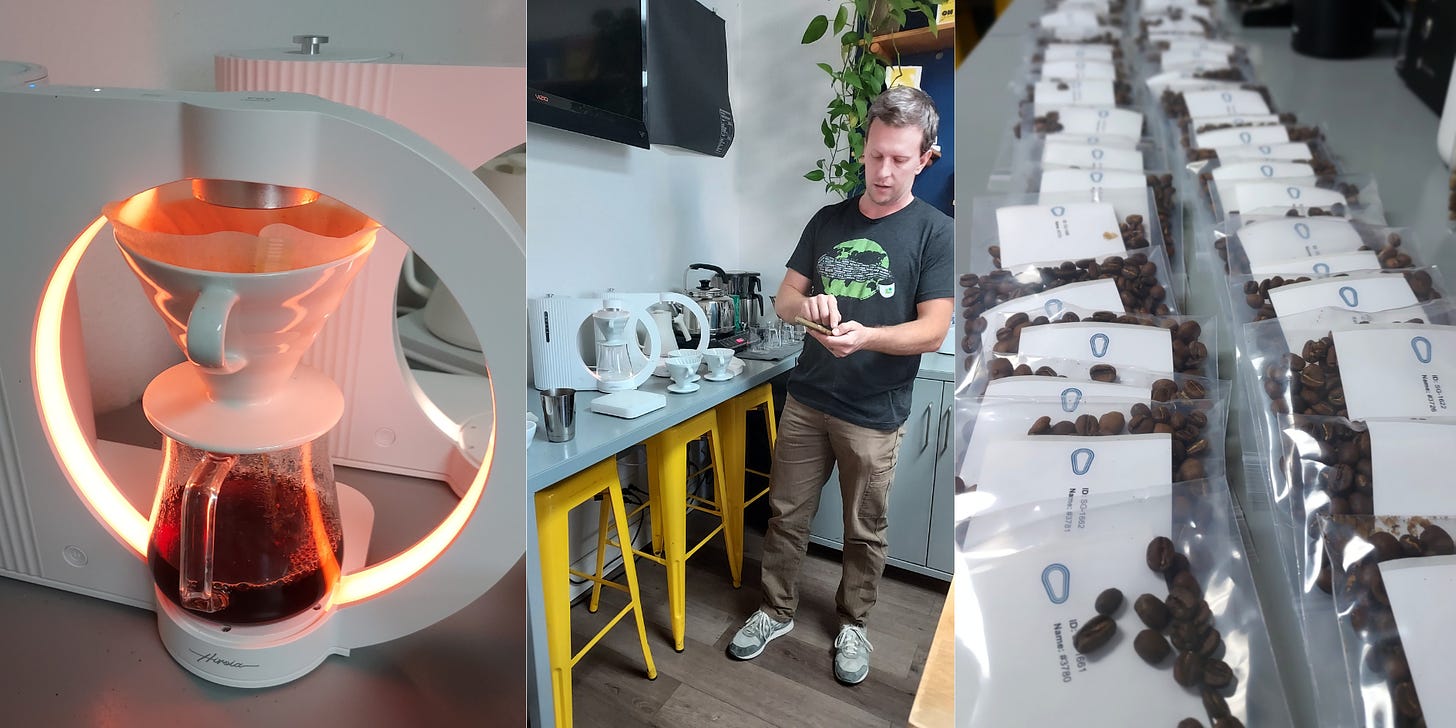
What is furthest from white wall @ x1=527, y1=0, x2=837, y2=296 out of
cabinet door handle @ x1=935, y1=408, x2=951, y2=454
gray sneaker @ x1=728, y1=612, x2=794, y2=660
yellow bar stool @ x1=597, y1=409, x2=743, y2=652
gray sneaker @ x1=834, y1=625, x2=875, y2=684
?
gray sneaker @ x1=834, y1=625, x2=875, y2=684

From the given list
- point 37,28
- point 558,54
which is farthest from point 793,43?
point 37,28

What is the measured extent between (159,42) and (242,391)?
18cm

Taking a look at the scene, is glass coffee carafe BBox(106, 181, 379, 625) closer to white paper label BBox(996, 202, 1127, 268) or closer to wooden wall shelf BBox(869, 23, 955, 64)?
white paper label BBox(996, 202, 1127, 268)

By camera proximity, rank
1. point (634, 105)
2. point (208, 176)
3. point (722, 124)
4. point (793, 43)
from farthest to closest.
Result: point (793, 43) < point (722, 124) < point (634, 105) < point (208, 176)

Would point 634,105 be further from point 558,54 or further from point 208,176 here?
point 208,176

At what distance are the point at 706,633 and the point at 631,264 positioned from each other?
0.84 metres

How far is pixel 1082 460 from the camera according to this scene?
0.26 metres

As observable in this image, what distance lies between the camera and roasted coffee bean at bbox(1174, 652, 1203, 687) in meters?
0.21

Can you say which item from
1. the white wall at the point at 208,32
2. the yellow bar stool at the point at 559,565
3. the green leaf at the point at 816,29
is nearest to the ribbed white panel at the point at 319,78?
the white wall at the point at 208,32

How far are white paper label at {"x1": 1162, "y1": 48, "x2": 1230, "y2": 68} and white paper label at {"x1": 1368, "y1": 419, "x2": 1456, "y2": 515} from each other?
16 cm

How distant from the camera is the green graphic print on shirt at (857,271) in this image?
3.78 ft

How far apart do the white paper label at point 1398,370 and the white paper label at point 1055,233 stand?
0.35 ft

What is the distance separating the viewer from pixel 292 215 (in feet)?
1.18

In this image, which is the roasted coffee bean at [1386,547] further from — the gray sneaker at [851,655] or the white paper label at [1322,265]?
the gray sneaker at [851,655]
